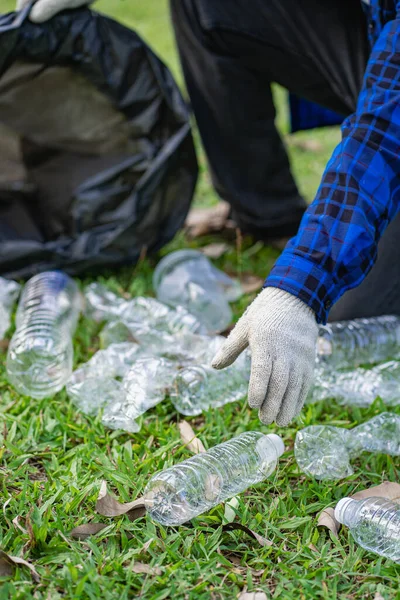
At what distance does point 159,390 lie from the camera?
2.02m

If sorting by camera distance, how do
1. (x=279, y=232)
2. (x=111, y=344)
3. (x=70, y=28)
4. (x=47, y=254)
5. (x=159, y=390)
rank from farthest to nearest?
(x=279, y=232) < (x=47, y=254) < (x=70, y=28) < (x=111, y=344) < (x=159, y=390)

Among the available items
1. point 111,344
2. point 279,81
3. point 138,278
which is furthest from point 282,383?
point 279,81

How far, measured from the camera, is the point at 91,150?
288 cm

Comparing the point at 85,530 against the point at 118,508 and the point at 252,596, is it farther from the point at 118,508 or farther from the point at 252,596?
the point at 252,596

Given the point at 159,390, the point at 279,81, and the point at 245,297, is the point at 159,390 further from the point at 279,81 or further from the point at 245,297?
the point at 279,81

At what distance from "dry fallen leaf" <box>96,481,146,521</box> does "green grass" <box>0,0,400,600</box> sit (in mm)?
19

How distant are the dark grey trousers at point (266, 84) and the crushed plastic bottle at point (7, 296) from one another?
1.02 m

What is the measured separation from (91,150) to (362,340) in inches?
54.2

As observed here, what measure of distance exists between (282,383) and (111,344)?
0.89m

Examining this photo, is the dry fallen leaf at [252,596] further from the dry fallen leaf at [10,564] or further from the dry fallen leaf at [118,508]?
the dry fallen leaf at [10,564]

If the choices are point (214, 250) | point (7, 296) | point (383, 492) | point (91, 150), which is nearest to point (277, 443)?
point (383, 492)

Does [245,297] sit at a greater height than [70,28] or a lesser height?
lesser

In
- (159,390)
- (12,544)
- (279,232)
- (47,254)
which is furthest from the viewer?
(279,232)

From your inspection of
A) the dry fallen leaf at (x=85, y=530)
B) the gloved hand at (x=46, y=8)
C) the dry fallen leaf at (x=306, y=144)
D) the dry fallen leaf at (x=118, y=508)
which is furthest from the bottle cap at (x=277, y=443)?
the dry fallen leaf at (x=306, y=144)
